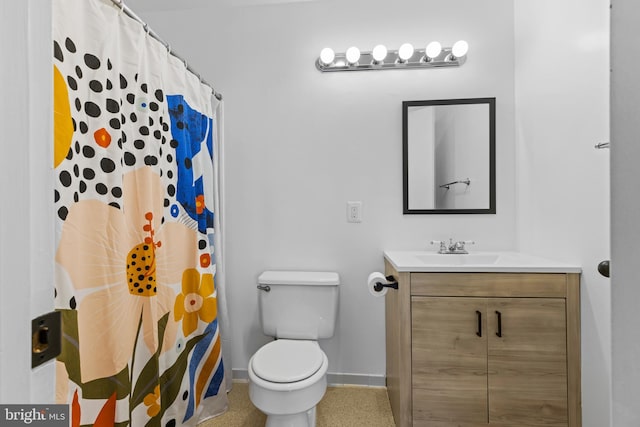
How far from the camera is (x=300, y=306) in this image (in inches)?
67.4

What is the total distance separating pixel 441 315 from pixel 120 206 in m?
1.38

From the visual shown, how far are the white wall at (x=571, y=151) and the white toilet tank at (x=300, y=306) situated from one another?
113 centimetres

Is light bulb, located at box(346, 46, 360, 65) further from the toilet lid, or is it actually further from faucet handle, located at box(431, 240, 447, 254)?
the toilet lid

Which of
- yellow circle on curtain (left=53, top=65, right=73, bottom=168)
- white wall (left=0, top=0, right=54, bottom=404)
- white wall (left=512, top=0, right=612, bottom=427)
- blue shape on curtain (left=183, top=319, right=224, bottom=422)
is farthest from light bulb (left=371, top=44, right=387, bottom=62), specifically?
blue shape on curtain (left=183, top=319, right=224, bottom=422)

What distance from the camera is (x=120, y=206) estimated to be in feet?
3.52

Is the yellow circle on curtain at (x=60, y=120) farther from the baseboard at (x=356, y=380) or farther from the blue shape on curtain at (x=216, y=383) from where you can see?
the baseboard at (x=356, y=380)

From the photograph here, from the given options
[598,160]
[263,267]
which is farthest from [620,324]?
[263,267]

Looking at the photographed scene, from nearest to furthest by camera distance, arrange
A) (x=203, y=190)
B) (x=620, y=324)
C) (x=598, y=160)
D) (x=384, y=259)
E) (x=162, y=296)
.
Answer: (x=620, y=324)
(x=598, y=160)
(x=162, y=296)
(x=203, y=190)
(x=384, y=259)

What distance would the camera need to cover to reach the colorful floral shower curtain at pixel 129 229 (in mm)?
923

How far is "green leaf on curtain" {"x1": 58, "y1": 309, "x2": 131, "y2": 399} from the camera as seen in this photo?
0.91 metres

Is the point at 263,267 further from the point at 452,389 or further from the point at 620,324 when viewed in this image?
the point at 620,324

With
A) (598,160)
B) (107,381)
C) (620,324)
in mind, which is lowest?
(107,381)

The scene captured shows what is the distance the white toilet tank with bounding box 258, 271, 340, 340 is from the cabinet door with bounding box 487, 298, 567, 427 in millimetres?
794

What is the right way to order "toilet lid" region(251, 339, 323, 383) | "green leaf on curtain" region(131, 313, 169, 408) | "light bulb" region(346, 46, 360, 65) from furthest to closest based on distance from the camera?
"light bulb" region(346, 46, 360, 65), "toilet lid" region(251, 339, 323, 383), "green leaf on curtain" region(131, 313, 169, 408)
